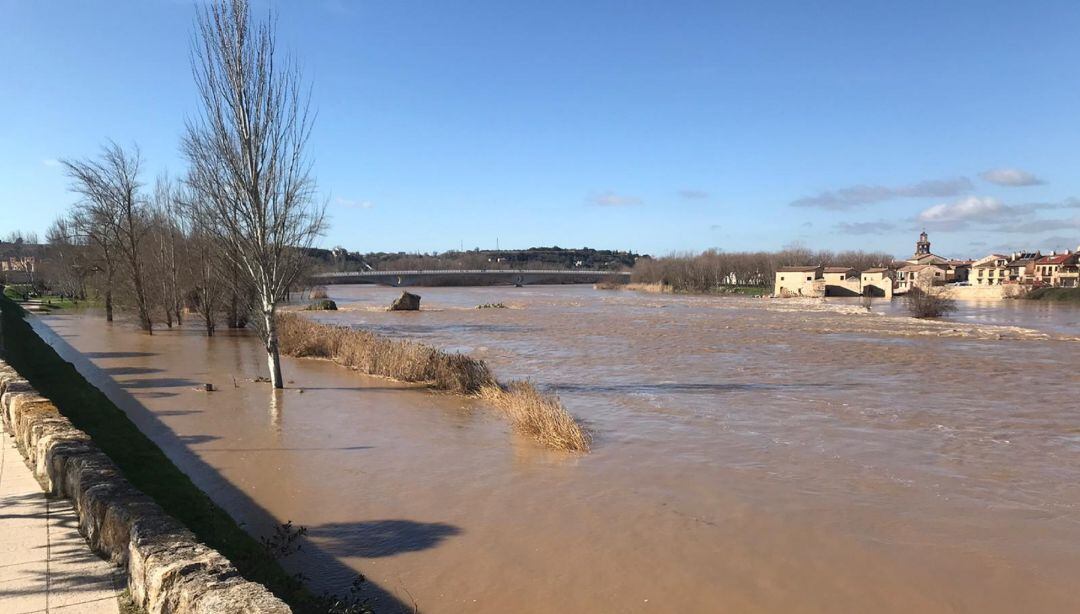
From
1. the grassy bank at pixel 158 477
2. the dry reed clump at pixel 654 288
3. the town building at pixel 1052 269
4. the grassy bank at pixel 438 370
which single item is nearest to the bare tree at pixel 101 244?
the grassy bank at pixel 438 370

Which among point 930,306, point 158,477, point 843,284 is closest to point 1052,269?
point 843,284

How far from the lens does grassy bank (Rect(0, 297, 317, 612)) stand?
575 centimetres

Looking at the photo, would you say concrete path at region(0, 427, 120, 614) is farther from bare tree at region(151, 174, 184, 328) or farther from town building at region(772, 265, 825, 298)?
town building at region(772, 265, 825, 298)

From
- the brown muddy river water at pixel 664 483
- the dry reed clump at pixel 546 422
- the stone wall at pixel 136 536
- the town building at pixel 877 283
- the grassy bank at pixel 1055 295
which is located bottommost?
the brown muddy river water at pixel 664 483

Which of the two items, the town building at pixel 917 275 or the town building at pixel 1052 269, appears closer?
the town building at pixel 1052 269

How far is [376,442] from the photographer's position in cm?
1171

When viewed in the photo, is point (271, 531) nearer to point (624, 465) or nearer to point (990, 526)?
point (624, 465)

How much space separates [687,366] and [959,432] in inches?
381

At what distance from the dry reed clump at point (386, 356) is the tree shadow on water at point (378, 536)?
830 centimetres

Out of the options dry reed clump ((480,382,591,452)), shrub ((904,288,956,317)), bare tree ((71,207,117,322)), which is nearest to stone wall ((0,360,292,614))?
dry reed clump ((480,382,591,452))

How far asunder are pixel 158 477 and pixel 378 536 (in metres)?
2.90

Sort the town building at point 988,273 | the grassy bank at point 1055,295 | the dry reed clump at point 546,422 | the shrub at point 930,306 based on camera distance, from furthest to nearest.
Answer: the town building at point 988,273
the grassy bank at point 1055,295
the shrub at point 930,306
the dry reed clump at point 546,422

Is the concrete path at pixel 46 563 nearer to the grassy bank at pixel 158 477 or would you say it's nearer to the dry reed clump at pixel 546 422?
the grassy bank at pixel 158 477

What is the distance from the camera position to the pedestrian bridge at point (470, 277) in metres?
109
